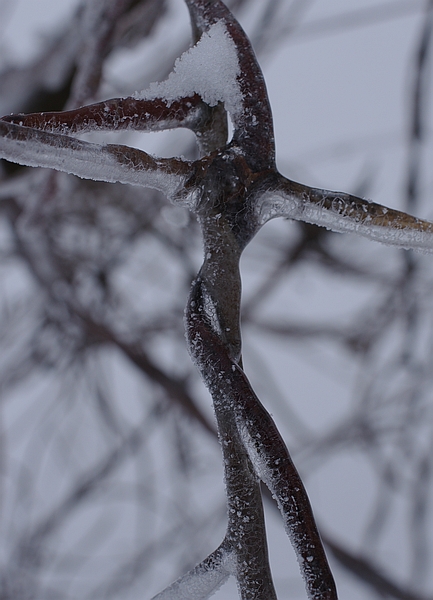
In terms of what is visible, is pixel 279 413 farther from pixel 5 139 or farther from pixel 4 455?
pixel 5 139

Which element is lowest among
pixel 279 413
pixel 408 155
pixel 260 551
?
pixel 260 551

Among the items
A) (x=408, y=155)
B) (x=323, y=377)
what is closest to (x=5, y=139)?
(x=408, y=155)

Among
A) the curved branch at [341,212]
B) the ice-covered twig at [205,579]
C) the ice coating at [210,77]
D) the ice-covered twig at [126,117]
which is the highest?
the ice coating at [210,77]

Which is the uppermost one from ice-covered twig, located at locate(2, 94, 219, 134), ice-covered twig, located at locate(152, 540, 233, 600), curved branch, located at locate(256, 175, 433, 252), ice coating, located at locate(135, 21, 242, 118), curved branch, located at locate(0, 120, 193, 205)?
ice coating, located at locate(135, 21, 242, 118)
